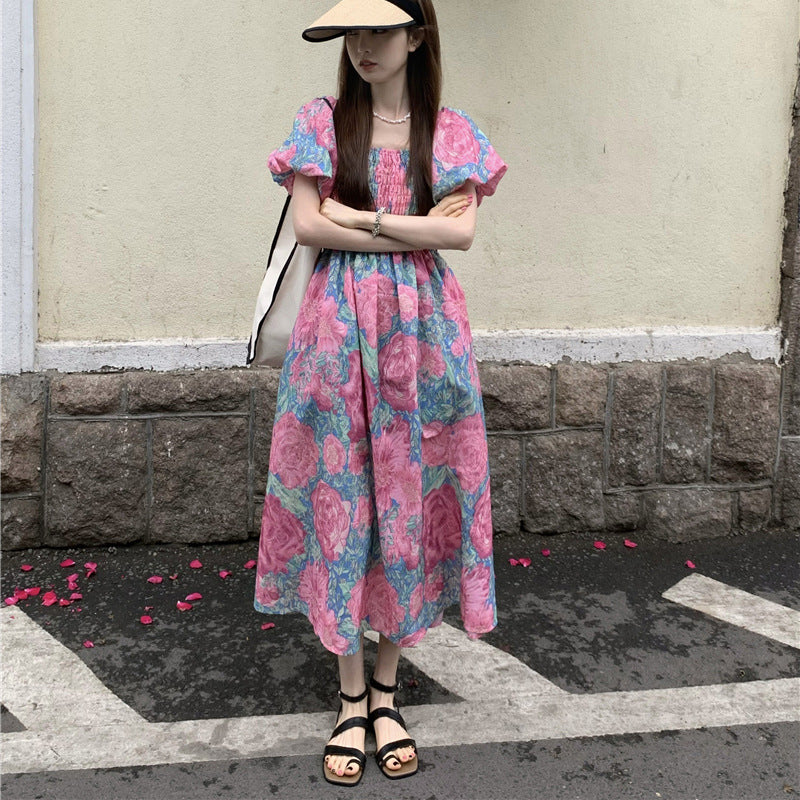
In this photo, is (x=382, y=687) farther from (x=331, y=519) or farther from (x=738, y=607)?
(x=738, y=607)

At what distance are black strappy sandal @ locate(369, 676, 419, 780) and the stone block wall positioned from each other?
1.35 m

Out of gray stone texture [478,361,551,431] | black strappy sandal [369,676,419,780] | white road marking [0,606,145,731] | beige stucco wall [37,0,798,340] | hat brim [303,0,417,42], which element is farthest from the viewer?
gray stone texture [478,361,551,431]

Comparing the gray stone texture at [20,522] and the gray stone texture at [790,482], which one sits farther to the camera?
the gray stone texture at [790,482]

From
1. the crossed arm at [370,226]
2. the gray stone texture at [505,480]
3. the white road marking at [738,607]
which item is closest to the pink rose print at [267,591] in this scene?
the crossed arm at [370,226]

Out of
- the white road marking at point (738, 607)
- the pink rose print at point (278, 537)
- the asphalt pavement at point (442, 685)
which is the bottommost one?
the asphalt pavement at point (442, 685)

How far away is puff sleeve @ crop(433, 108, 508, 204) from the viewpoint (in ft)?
6.82

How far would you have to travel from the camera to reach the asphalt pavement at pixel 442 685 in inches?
83.6

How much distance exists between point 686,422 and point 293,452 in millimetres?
2126

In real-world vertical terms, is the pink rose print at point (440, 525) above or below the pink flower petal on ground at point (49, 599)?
above

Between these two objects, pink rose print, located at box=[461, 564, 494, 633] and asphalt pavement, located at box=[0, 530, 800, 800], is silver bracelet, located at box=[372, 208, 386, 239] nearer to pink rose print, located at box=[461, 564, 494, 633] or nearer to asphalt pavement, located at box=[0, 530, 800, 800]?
pink rose print, located at box=[461, 564, 494, 633]

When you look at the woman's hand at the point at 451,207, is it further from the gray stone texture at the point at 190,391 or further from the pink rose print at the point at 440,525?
the gray stone texture at the point at 190,391

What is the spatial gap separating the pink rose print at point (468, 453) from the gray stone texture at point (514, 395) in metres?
1.37

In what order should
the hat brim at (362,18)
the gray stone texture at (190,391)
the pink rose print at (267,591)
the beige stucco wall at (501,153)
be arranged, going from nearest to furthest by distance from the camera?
1. the hat brim at (362,18)
2. the pink rose print at (267,591)
3. the beige stucco wall at (501,153)
4. the gray stone texture at (190,391)

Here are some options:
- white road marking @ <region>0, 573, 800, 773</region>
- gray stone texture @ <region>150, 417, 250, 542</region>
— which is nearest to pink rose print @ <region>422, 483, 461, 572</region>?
white road marking @ <region>0, 573, 800, 773</region>
